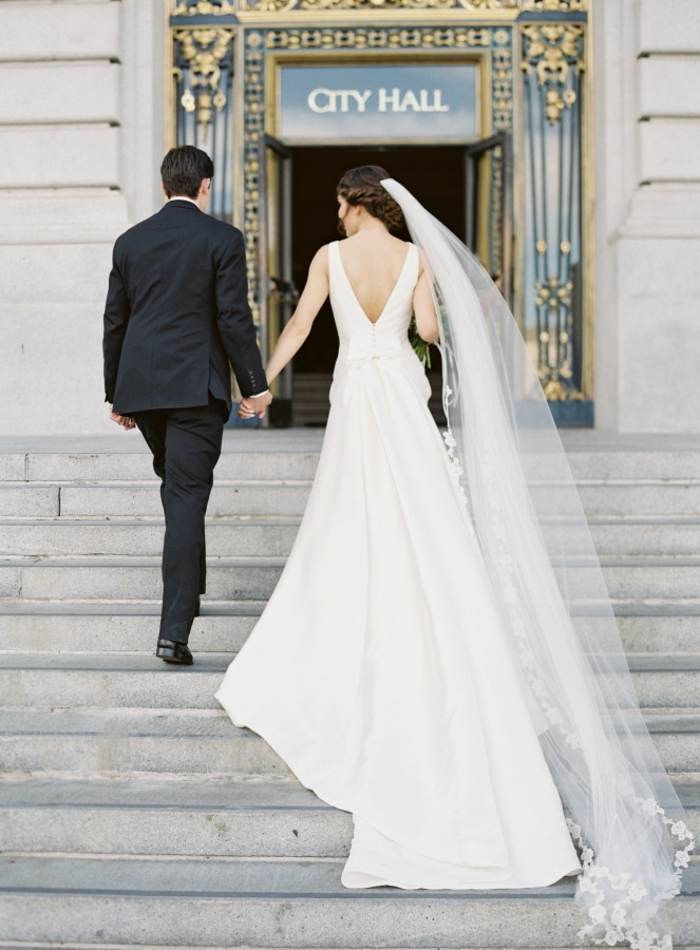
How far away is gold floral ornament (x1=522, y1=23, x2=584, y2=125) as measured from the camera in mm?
9945

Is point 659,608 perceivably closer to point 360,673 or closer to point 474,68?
point 360,673

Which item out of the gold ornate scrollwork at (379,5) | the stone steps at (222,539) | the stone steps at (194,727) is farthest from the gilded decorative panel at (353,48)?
the stone steps at (222,539)

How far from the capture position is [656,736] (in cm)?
396

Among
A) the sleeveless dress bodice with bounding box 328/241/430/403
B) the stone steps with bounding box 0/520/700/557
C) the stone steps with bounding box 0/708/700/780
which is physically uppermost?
the sleeveless dress bodice with bounding box 328/241/430/403

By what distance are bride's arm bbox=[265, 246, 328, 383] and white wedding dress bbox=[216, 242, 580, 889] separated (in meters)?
0.06

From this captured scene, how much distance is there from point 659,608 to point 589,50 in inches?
273

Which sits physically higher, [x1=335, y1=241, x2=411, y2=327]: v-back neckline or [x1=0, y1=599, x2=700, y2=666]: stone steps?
[x1=335, y1=241, x2=411, y2=327]: v-back neckline

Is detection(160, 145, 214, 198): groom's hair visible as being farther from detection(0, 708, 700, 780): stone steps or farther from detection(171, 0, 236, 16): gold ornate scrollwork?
detection(171, 0, 236, 16): gold ornate scrollwork

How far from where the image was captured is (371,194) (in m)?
4.06

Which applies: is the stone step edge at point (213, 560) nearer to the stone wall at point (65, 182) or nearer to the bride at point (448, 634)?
the bride at point (448, 634)

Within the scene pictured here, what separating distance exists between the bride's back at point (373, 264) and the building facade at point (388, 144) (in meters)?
4.90

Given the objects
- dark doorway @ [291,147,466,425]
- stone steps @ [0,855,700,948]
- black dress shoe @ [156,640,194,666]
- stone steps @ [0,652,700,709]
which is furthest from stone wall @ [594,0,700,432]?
dark doorway @ [291,147,466,425]

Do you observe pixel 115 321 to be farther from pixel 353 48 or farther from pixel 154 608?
pixel 353 48

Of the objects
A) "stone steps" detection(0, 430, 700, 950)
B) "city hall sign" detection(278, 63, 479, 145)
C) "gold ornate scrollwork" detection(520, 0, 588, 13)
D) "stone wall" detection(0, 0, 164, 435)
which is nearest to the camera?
"stone steps" detection(0, 430, 700, 950)
